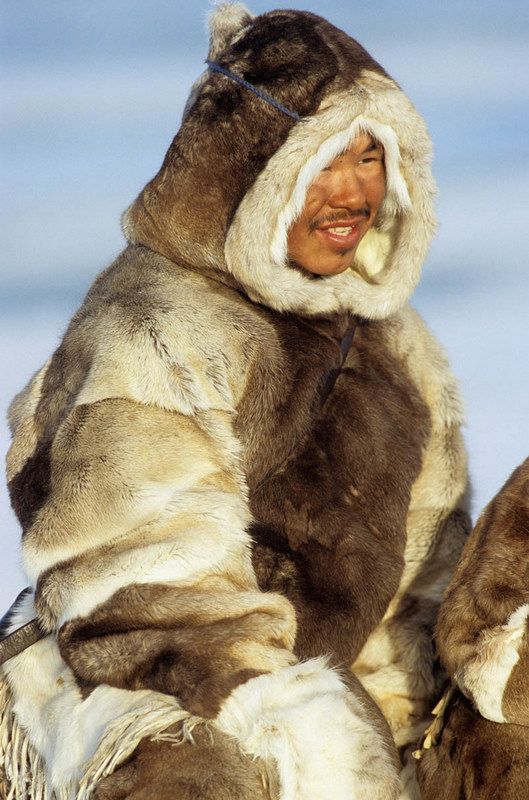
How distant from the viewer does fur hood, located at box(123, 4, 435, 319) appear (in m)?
1.86

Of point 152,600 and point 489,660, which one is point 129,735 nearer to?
point 152,600

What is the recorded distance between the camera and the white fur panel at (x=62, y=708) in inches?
60.6

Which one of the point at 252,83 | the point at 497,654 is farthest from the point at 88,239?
the point at 497,654

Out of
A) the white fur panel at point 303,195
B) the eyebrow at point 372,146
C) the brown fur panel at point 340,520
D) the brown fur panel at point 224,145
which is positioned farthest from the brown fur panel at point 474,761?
the eyebrow at point 372,146

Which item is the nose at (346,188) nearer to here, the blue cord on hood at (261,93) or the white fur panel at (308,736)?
the blue cord on hood at (261,93)

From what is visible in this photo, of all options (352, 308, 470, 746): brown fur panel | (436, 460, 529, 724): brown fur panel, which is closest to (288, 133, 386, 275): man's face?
(352, 308, 470, 746): brown fur panel

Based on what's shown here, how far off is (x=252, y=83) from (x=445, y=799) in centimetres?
117

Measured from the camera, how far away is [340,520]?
6.29 ft

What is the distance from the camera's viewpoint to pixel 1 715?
175 cm

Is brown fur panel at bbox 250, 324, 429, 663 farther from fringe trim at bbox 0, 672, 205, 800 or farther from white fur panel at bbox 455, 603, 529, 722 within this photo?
fringe trim at bbox 0, 672, 205, 800

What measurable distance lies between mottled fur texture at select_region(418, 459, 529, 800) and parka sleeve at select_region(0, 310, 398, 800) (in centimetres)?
14

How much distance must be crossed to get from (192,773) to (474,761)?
45 cm

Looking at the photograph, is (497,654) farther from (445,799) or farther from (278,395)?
(278,395)

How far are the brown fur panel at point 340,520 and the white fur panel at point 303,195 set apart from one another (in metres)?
0.16
